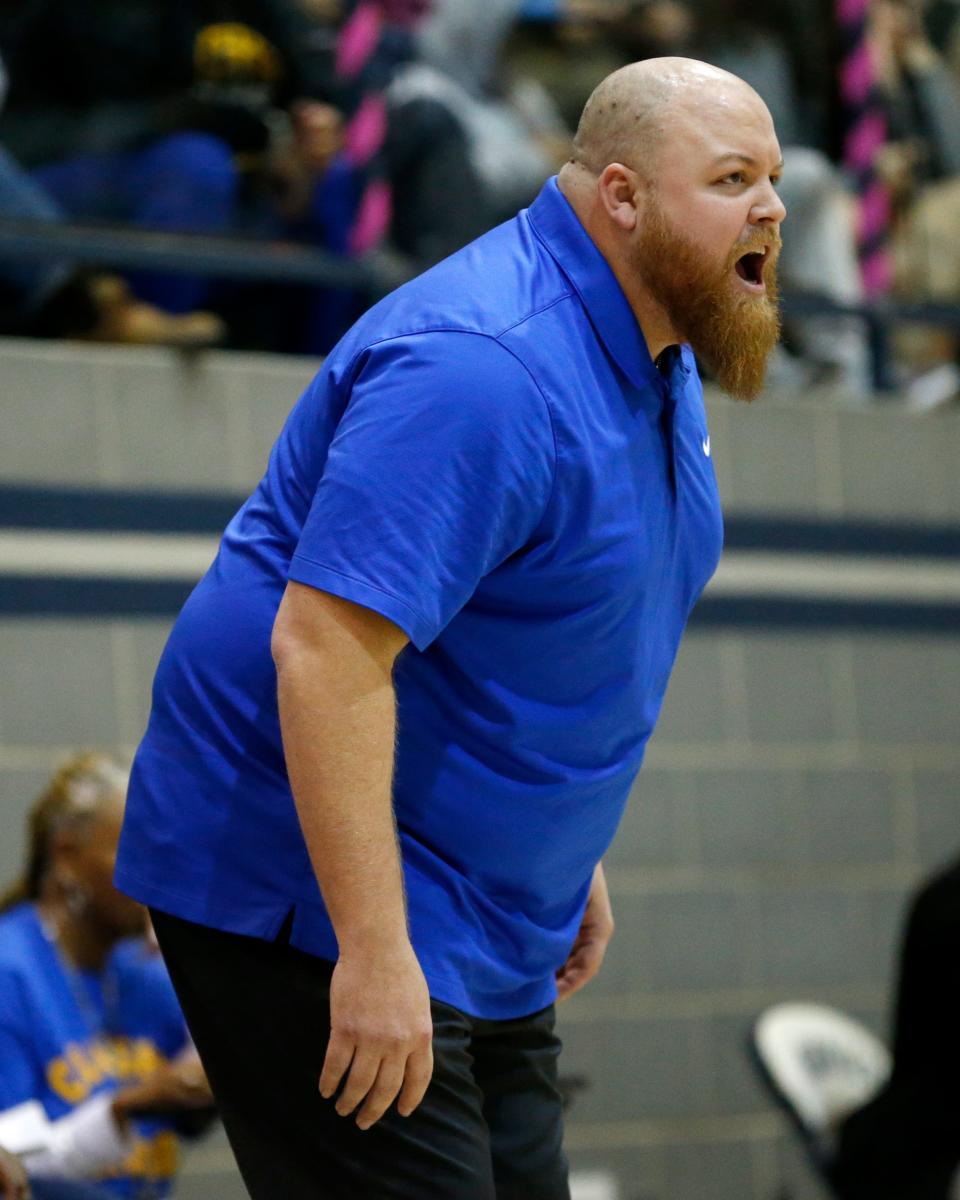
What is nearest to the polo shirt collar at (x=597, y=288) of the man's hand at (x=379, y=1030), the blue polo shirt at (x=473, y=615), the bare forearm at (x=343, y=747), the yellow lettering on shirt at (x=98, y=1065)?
the blue polo shirt at (x=473, y=615)

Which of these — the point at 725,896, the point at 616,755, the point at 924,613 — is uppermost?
the point at 616,755

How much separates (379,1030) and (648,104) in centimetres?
76

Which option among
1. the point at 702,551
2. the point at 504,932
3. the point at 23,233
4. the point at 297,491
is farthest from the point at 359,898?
the point at 23,233

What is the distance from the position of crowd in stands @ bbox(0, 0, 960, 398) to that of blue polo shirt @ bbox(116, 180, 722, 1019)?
2341mm

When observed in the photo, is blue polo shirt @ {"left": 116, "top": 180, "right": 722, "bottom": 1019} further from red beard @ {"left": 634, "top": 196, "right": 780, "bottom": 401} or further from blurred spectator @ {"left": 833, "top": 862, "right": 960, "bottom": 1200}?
blurred spectator @ {"left": 833, "top": 862, "right": 960, "bottom": 1200}

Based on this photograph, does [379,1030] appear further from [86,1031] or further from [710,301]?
[86,1031]

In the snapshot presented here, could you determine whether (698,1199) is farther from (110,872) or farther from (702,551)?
(702,551)

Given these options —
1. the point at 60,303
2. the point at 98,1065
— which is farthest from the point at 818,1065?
the point at 60,303

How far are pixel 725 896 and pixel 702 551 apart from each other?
2.80 m

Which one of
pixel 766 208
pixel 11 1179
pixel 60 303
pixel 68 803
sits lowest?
pixel 68 803

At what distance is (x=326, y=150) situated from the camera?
161 inches

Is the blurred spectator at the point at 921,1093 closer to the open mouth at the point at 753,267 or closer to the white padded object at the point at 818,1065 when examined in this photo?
the white padded object at the point at 818,1065

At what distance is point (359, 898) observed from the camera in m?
1.25

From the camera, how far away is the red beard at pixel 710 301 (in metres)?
1.40
